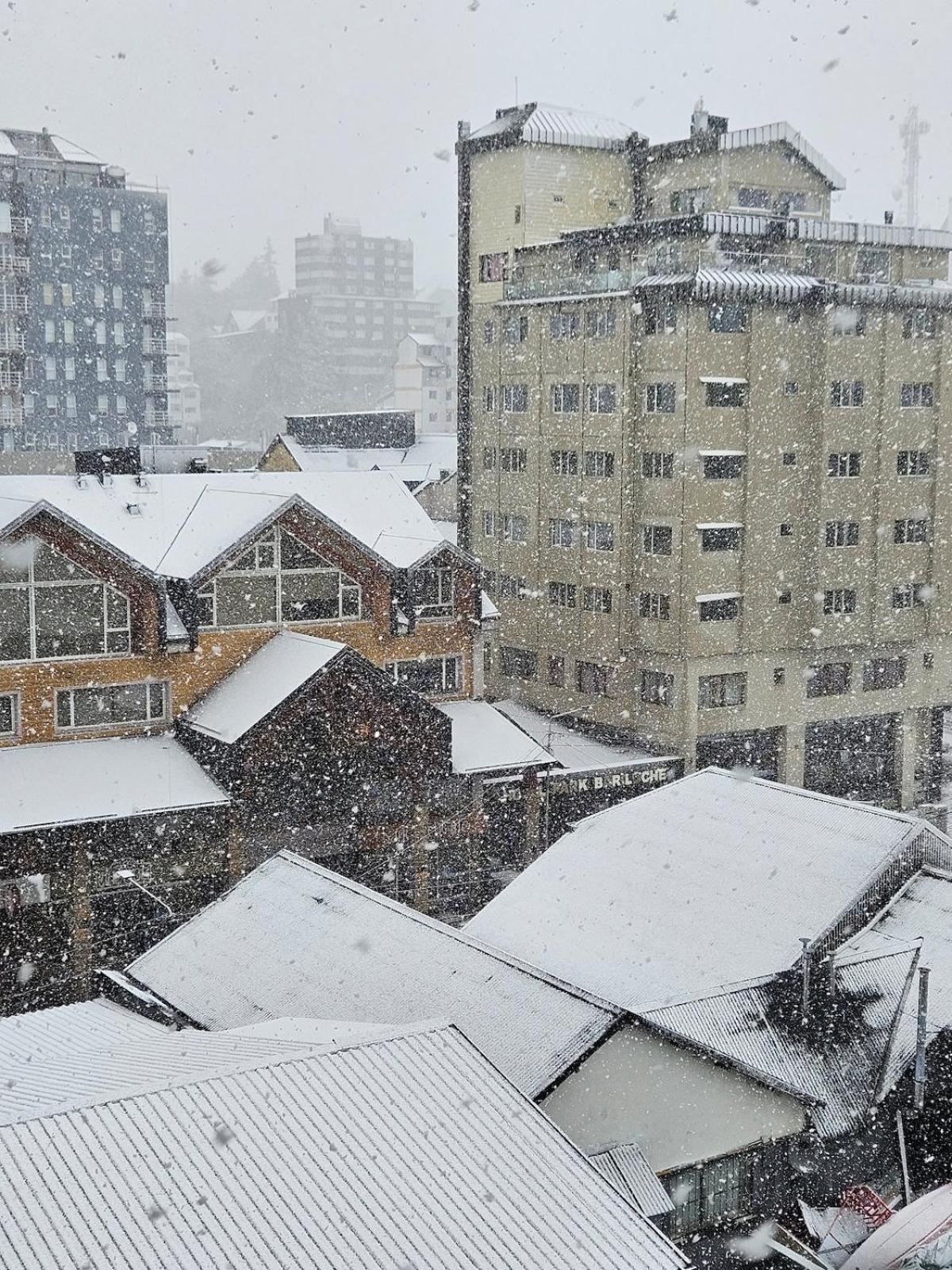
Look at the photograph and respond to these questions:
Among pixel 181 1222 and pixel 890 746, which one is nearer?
pixel 181 1222

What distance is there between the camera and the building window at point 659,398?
3025 centimetres

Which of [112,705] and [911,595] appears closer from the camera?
[112,705]

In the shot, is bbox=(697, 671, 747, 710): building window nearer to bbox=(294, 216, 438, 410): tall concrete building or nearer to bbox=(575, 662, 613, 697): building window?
bbox=(575, 662, 613, 697): building window

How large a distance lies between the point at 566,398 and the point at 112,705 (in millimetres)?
14735

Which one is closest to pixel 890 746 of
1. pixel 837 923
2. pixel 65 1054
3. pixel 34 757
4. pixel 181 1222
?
pixel 837 923

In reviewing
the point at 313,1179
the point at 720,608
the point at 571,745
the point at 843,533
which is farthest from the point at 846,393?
the point at 313,1179

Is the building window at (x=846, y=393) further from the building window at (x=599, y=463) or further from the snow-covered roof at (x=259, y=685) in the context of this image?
the snow-covered roof at (x=259, y=685)

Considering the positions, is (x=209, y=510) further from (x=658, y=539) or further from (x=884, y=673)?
(x=884, y=673)

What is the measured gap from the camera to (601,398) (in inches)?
1246

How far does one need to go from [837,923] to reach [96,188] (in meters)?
54.4

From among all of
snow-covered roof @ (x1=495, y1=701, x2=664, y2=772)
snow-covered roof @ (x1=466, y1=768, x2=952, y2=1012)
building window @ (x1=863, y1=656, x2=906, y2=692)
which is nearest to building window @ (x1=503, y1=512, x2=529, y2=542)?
snow-covered roof @ (x1=495, y1=701, x2=664, y2=772)

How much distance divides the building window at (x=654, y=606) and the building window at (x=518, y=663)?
12.9ft

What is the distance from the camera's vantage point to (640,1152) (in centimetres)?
1306

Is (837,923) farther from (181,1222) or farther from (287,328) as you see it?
(287,328)
